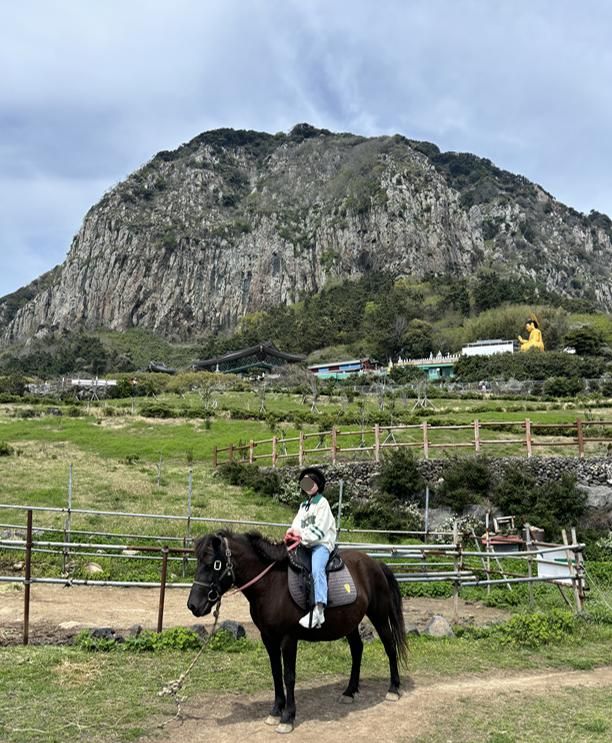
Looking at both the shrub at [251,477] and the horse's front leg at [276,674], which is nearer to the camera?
the horse's front leg at [276,674]

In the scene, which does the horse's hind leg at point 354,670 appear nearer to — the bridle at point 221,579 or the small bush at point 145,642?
the bridle at point 221,579

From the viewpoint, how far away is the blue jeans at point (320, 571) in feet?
17.3

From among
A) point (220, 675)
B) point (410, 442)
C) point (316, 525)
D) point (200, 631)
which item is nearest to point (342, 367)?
point (410, 442)

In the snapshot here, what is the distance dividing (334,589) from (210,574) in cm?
120

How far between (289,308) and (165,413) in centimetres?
10596

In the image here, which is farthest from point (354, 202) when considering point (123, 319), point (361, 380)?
point (361, 380)

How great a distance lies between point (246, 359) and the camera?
102 m

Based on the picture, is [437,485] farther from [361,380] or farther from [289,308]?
[289,308]

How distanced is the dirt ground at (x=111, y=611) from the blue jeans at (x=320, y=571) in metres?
3.90

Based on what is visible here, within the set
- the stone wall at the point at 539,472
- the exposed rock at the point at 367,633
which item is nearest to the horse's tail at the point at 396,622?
the exposed rock at the point at 367,633

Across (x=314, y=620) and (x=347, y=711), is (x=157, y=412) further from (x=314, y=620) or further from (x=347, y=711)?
(x=314, y=620)

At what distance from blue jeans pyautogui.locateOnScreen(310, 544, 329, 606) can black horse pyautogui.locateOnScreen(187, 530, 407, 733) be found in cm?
25

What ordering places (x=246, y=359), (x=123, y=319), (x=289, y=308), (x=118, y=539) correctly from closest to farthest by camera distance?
(x=118, y=539), (x=246, y=359), (x=289, y=308), (x=123, y=319)

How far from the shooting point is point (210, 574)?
513 centimetres
